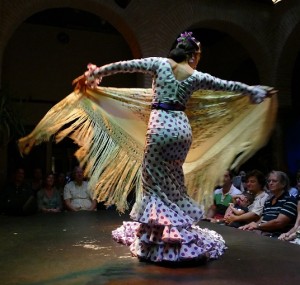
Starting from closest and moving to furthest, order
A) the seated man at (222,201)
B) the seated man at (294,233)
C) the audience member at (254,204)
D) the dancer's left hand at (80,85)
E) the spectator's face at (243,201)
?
the dancer's left hand at (80,85) < the seated man at (294,233) < the audience member at (254,204) < the spectator's face at (243,201) < the seated man at (222,201)

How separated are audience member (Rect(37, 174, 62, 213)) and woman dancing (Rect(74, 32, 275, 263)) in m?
3.47

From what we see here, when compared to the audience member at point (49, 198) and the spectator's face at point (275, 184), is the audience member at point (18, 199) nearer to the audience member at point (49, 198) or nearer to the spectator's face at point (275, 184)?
the audience member at point (49, 198)

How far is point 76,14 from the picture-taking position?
9555 millimetres

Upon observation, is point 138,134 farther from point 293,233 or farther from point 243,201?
point 243,201

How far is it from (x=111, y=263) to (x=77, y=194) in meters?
3.49

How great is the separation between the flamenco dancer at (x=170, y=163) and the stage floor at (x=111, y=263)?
0.39 feet

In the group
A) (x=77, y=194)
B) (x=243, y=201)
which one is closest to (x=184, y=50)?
(x=243, y=201)

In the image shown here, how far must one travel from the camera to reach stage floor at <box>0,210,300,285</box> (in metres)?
2.46

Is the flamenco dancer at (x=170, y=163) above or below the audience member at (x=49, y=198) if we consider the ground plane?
above

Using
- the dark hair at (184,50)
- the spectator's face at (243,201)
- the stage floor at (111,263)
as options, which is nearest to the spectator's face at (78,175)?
the stage floor at (111,263)

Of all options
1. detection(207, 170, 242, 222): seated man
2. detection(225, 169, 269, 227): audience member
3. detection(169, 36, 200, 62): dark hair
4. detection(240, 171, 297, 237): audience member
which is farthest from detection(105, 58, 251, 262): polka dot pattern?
detection(207, 170, 242, 222): seated man

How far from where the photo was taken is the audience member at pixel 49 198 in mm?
6242

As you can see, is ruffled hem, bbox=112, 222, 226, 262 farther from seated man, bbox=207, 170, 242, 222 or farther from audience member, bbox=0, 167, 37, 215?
audience member, bbox=0, 167, 37, 215

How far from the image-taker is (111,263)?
2838 mm
